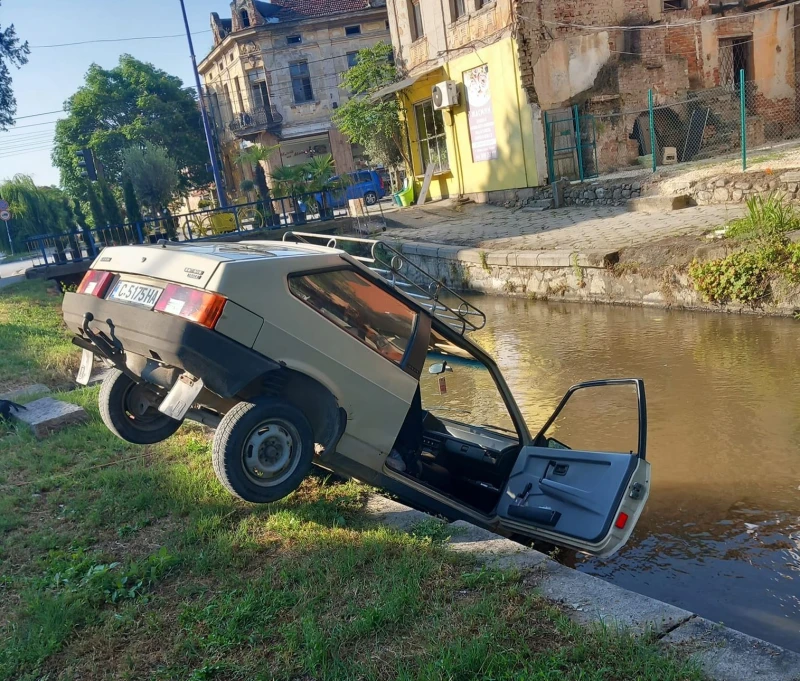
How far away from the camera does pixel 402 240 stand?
54.6 ft

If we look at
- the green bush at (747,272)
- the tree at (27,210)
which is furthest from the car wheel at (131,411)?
the tree at (27,210)

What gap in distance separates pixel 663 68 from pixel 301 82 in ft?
88.5

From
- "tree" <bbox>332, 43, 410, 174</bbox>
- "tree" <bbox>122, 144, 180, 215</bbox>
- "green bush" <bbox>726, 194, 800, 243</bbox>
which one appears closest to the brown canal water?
"green bush" <bbox>726, 194, 800, 243</bbox>

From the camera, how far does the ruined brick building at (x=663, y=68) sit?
57.8 feet

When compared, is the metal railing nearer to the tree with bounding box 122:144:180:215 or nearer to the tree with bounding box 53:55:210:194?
the tree with bounding box 122:144:180:215

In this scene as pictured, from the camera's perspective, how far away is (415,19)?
22938 millimetres

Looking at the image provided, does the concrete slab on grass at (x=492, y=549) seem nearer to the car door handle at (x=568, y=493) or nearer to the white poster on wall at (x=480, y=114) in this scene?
the car door handle at (x=568, y=493)

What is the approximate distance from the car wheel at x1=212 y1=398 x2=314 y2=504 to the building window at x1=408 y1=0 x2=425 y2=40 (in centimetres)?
2174

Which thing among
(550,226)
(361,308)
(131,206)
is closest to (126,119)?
(131,206)

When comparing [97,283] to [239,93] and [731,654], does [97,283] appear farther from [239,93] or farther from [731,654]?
[239,93]

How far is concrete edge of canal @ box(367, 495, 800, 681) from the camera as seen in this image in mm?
2396

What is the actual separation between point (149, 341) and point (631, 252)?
347 inches

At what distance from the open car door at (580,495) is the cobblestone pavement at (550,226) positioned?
25.6 feet

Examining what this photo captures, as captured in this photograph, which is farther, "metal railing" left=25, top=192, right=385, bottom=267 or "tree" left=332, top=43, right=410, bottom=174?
"tree" left=332, top=43, right=410, bottom=174
